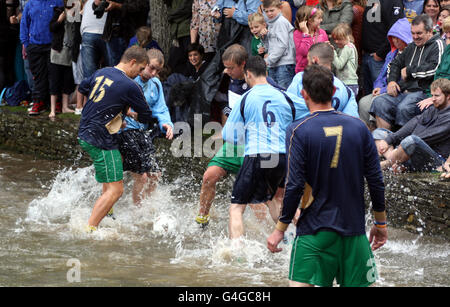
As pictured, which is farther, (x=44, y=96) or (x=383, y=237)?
(x=44, y=96)

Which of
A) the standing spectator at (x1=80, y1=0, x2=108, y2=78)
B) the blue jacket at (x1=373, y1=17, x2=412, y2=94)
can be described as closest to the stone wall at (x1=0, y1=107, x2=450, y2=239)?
the standing spectator at (x1=80, y1=0, x2=108, y2=78)

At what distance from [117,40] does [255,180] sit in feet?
22.7

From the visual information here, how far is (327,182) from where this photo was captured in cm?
510

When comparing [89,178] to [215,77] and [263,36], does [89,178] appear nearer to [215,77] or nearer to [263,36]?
[215,77]

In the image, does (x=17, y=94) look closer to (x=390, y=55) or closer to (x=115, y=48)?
(x=115, y=48)

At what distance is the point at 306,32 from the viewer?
421 inches

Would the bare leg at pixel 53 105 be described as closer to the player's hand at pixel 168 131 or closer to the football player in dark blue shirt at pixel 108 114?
the player's hand at pixel 168 131

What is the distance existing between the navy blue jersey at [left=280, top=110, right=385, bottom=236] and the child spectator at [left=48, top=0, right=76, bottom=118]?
1001 centimetres

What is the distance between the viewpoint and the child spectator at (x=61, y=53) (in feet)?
47.1

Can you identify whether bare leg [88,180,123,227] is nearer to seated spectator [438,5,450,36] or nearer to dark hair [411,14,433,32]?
dark hair [411,14,433,32]

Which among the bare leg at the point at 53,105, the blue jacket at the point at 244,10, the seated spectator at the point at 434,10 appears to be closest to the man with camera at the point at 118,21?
the bare leg at the point at 53,105

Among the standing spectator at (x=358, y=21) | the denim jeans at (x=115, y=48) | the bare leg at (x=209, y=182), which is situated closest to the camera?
the bare leg at (x=209, y=182)

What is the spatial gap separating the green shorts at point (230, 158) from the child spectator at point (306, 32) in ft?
10.3

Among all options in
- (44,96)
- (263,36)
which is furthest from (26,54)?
(263,36)
